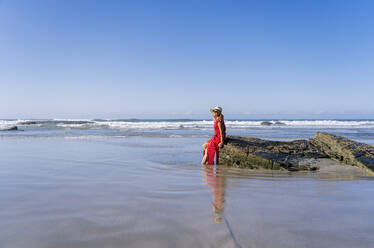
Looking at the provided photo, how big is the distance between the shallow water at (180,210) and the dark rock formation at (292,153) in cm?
101

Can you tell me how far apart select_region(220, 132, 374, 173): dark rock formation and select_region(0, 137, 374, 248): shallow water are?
1.01 m

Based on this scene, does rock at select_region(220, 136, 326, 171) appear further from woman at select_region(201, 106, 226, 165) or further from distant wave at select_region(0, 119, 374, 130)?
distant wave at select_region(0, 119, 374, 130)

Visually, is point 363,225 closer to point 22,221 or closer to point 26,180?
point 22,221

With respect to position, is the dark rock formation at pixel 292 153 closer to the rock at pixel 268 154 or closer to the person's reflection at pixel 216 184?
the rock at pixel 268 154

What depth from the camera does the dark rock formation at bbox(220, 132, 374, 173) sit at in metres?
6.45

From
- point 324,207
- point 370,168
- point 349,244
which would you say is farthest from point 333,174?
point 349,244

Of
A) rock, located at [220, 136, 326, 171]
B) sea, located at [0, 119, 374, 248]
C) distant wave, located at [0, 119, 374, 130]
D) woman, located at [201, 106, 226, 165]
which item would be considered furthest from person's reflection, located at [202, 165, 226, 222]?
distant wave, located at [0, 119, 374, 130]

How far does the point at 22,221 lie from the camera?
278cm

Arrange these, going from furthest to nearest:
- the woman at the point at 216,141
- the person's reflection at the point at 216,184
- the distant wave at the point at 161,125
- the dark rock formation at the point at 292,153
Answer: the distant wave at the point at 161,125
the woman at the point at 216,141
the dark rock formation at the point at 292,153
the person's reflection at the point at 216,184

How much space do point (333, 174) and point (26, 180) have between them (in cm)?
652

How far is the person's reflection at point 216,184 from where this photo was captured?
3237mm

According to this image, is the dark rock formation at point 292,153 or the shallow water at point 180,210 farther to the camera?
the dark rock formation at point 292,153

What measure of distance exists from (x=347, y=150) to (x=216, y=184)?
4.09 metres

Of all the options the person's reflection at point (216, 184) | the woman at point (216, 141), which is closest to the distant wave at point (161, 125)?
the woman at point (216, 141)
